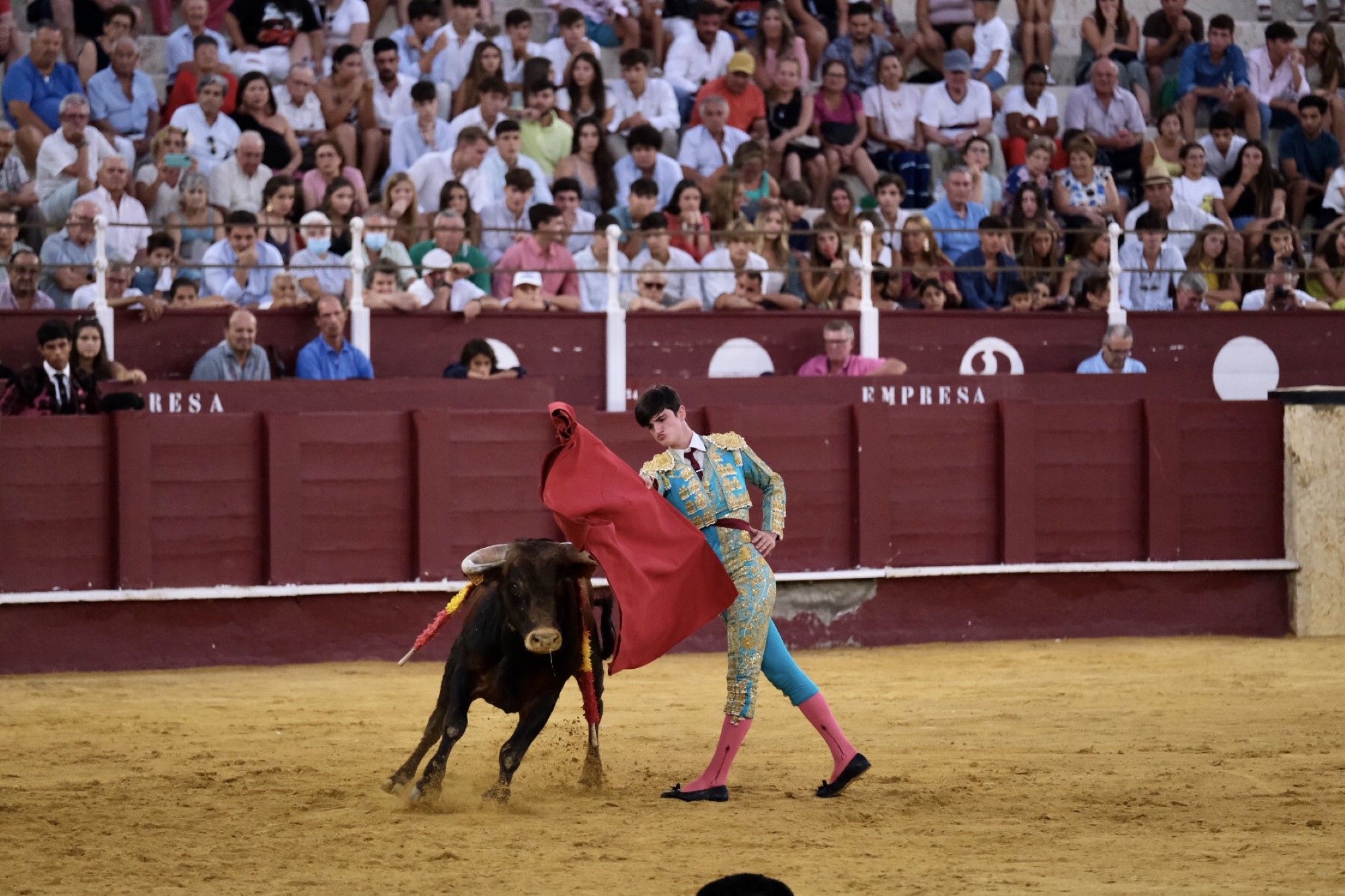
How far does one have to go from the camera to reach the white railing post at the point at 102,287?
8.90m

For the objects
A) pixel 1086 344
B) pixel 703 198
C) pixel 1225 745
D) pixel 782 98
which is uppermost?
pixel 782 98

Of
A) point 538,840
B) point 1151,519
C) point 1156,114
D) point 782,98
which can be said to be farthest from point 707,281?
point 538,840

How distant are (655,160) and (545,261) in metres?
1.31

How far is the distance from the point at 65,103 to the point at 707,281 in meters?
3.72

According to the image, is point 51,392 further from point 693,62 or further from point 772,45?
point 772,45

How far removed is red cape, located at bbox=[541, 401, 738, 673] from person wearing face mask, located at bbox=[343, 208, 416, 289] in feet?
15.0

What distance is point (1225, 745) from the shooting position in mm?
6215

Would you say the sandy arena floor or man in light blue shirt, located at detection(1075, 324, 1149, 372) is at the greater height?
man in light blue shirt, located at detection(1075, 324, 1149, 372)

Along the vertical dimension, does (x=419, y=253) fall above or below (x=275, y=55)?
below

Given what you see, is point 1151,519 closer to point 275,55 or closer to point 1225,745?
point 1225,745

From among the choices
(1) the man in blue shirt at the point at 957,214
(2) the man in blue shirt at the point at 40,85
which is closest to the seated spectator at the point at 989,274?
(1) the man in blue shirt at the point at 957,214

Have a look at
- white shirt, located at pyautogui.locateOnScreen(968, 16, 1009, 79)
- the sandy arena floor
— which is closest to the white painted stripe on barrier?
the sandy arena floor

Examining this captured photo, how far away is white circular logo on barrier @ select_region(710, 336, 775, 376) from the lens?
10.4 meters

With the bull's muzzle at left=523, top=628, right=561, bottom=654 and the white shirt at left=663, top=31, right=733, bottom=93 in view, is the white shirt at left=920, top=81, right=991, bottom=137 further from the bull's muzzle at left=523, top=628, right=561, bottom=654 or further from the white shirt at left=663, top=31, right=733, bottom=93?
the bull's muzzle at left=523, top=628, right=561, bottom=654
